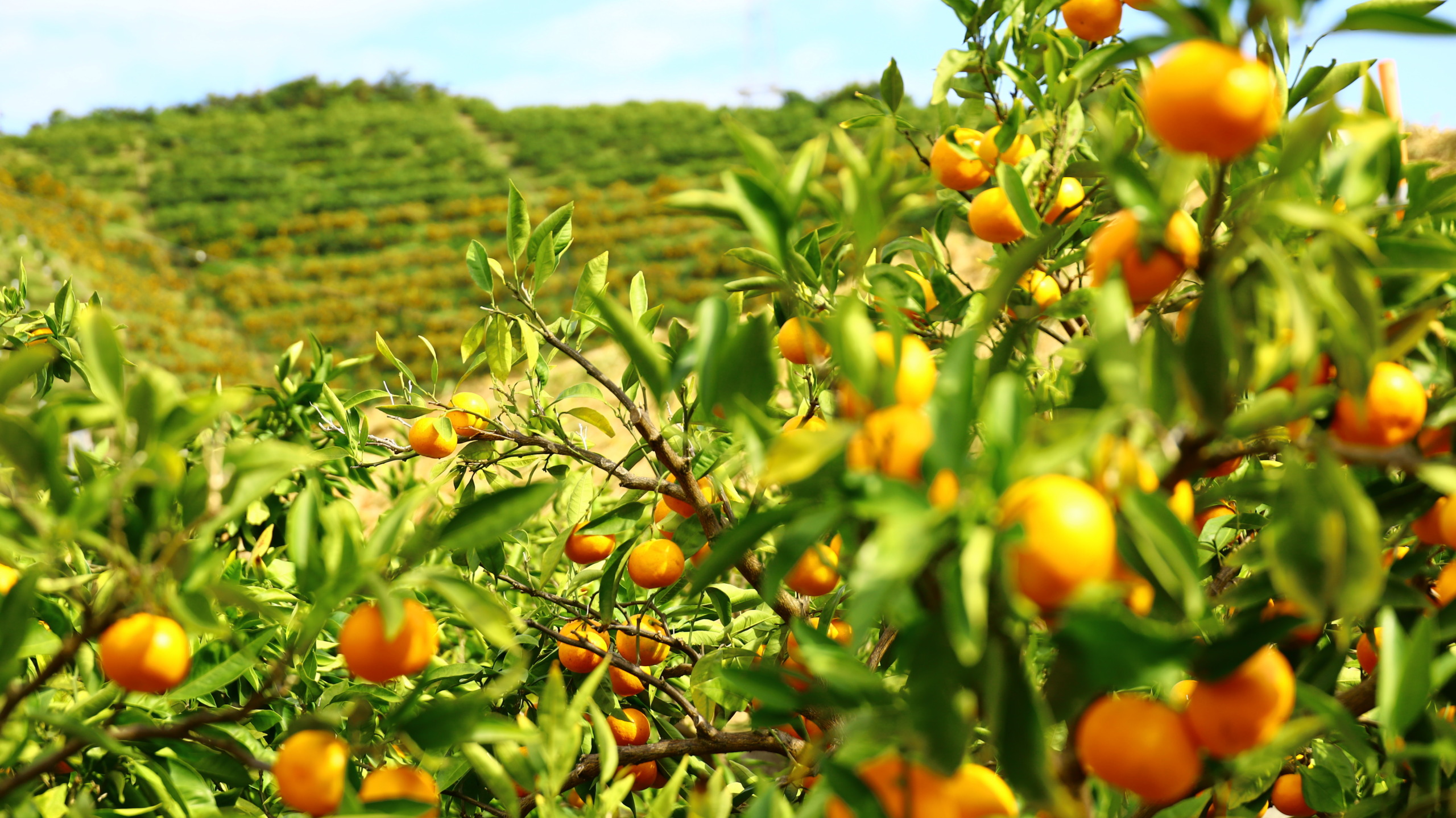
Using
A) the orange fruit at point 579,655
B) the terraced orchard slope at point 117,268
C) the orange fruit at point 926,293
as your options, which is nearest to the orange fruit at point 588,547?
the orange fruit at point 579,655

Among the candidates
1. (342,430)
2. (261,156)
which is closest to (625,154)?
(261,156)

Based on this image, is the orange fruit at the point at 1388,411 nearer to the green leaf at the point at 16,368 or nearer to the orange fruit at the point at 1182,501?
the orange fruit at the point at 1182,501

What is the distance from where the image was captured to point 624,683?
1216 millimetres

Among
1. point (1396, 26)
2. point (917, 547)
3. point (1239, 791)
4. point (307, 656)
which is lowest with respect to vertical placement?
point (1239, 791)

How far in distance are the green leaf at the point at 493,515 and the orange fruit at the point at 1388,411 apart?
0.46 meters

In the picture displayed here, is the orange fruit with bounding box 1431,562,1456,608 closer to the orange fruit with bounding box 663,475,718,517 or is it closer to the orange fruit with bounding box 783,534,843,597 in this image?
the orange fruit with bounding box 783,534,843,597

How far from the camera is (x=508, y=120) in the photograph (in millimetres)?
18391

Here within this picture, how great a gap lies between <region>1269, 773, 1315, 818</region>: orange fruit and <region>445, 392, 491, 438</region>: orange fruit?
939 millimetres

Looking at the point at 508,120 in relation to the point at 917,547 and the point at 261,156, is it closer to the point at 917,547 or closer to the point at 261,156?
the point at 261,156

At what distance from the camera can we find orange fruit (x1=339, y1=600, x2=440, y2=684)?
0.57 meters

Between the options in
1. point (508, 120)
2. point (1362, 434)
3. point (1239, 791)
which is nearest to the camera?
point (1362, 434)

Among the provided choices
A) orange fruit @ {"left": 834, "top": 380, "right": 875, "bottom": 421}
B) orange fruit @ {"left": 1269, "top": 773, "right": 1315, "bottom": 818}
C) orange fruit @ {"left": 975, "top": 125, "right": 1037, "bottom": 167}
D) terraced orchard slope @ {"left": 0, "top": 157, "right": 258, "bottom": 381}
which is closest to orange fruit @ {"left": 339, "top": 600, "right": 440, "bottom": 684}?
orange fruit @ {"left": 834, "top": 380, "right": 875, "bottom": 421}

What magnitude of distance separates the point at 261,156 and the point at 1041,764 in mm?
19143

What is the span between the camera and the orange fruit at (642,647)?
123cm
